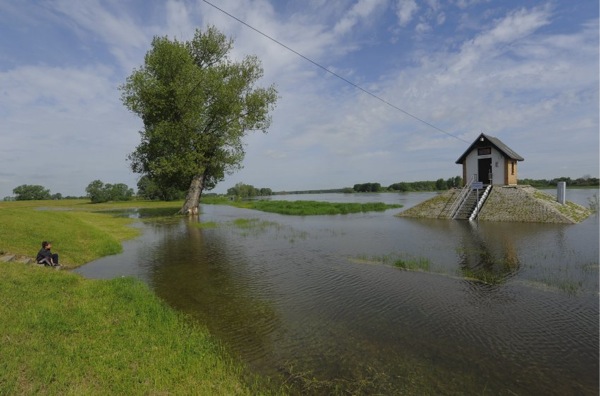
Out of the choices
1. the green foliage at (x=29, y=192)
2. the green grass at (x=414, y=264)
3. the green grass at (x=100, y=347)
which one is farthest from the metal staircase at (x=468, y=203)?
the green foliage at (x=29, y=192)

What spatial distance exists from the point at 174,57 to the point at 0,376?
4192 cm

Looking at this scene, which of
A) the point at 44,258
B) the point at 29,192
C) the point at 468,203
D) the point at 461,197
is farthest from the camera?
the point at 29,192

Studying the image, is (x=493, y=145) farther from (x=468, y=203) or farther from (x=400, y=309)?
(x=400, y=309)

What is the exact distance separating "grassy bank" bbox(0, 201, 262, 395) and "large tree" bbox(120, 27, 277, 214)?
32.3 metres

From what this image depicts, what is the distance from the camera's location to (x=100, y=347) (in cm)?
685

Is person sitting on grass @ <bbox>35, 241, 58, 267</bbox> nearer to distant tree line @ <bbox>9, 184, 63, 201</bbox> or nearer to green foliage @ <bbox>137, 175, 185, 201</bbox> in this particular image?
green foliage @ <bbox>137, 175, 185, 201</bbox>

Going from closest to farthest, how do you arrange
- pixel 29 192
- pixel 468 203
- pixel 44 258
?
pixel 44 258 → pixel 468 203 → pixel 29 192

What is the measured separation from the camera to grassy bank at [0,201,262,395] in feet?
18.6

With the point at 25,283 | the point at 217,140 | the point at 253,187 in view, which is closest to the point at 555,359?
the point at 25,283

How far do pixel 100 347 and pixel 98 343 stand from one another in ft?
0.65

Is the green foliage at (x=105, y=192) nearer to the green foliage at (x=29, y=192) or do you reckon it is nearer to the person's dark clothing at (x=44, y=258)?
the green foliage at (x=29, y=192)

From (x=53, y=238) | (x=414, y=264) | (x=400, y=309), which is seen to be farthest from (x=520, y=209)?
(x=53, y=238)

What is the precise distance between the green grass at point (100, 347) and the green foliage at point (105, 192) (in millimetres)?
114837

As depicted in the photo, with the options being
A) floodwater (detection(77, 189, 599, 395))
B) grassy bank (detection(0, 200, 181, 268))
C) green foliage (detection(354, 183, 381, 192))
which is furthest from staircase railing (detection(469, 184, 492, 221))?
green foliage (detection(354, 183, 381, 192))
